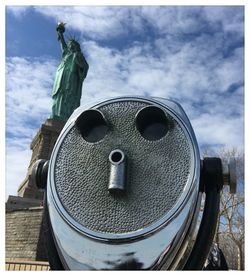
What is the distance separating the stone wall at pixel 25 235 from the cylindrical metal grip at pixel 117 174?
8482mm

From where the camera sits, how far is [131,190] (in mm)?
918

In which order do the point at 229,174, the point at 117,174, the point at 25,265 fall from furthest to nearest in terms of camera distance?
the point at 25,265
the point at 229,174
the point at 117,174

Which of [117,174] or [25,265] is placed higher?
[117,174]

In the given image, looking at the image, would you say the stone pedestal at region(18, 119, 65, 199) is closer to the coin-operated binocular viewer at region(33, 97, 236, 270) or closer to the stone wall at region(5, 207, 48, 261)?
A: the stone wall at region(5, 207, 48, 261)

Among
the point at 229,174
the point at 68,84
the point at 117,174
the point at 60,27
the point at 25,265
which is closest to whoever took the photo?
the point at 117,174

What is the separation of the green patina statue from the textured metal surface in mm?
12315

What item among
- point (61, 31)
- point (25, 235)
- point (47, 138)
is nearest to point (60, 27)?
point (61, 31)

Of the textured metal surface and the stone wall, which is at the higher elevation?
the textured metal surface

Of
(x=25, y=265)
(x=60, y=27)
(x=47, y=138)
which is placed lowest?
(x=25, y=265)

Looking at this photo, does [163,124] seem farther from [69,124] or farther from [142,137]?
[69,124]

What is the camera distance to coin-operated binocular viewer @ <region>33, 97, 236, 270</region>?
33.1 inches

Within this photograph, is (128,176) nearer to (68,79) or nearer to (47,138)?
(47,138)

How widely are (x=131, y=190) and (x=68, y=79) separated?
13.4 metres

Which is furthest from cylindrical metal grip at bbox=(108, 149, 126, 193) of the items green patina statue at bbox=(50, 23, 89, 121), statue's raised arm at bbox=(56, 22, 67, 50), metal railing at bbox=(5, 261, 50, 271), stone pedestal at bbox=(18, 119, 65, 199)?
statue's raised arm at bbox=(56, 22, 67, 50)
